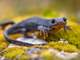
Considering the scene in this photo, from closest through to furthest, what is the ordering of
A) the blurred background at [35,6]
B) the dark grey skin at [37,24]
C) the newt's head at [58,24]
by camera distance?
the newt's head at [58,24] < the dark grey skin at [37,24] < the blurred background at [35,6]

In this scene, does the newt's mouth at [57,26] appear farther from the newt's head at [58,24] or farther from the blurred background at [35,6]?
the blurred background at [35,6]

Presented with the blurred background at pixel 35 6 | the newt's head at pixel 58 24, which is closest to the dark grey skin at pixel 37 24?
the newt's head at pixel 58 24

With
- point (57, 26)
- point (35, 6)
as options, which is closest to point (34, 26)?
point (57, 26)

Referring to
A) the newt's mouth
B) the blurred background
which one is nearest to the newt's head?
the newt's mouth

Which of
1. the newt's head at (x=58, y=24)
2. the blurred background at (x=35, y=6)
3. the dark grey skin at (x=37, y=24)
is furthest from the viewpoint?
the blurred background at (x=35, y=6)

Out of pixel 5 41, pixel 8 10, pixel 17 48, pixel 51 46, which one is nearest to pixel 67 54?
pixel 51 46

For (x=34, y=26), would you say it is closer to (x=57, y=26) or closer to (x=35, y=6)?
(x=57, y=26)

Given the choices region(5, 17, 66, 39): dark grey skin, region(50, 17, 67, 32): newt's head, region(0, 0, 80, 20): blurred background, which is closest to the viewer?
region(50, 17, 67, 32): newt's head

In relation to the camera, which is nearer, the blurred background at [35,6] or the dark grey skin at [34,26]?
the dark grey skin at [34,26]

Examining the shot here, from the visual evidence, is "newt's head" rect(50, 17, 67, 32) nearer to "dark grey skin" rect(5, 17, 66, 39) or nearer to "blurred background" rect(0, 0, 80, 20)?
"dark grey skin" rect(5, 17, 66, 39)
